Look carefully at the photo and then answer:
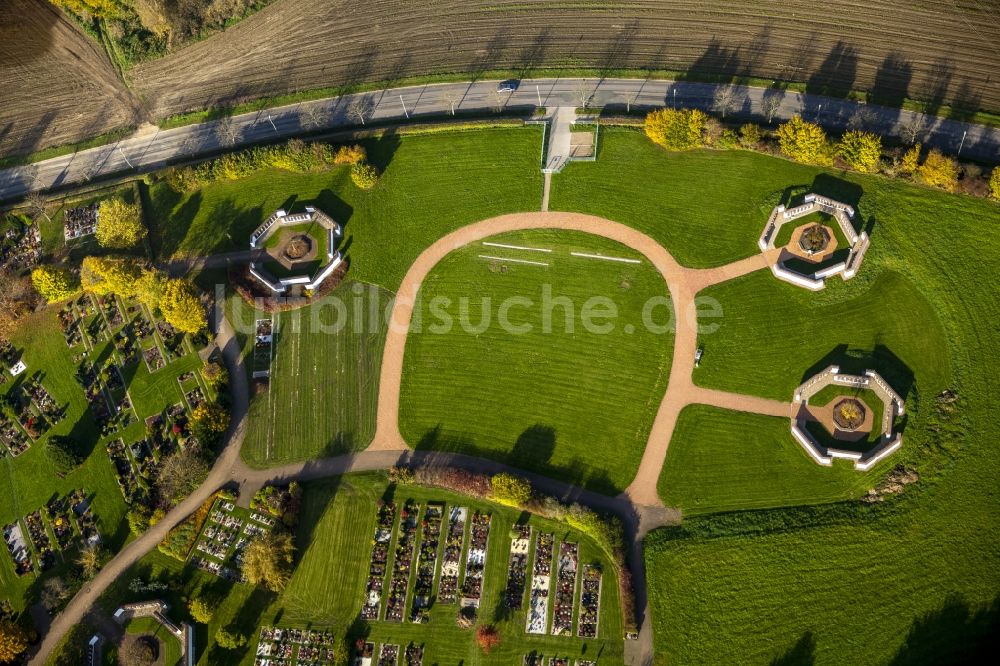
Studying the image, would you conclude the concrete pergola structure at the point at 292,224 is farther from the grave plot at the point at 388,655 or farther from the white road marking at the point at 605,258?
the grave plot at the point at 388,655

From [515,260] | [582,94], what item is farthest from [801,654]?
[582,94]

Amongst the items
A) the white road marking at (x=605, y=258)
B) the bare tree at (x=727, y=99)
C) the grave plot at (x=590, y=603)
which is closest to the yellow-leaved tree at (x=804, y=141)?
the bare tree at (x=727, y=99)

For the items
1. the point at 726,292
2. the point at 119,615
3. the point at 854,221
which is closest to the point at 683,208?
the point at 726,292

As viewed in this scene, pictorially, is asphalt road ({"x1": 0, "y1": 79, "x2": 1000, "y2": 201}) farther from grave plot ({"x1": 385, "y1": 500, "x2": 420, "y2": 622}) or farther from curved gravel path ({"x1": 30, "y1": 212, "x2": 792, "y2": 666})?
grave plot ({"x1": 385, "y1": 500, "x2": 420, "y2": 622})

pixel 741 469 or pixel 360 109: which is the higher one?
pixel 360 109

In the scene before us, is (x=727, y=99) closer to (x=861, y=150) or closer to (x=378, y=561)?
(x=861, y=150)

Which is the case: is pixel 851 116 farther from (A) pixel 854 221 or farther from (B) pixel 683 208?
(B) pixel 683 208

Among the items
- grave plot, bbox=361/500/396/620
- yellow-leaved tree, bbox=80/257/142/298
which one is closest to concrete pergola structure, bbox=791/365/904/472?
grave plot, bbox=361/500/396/620
